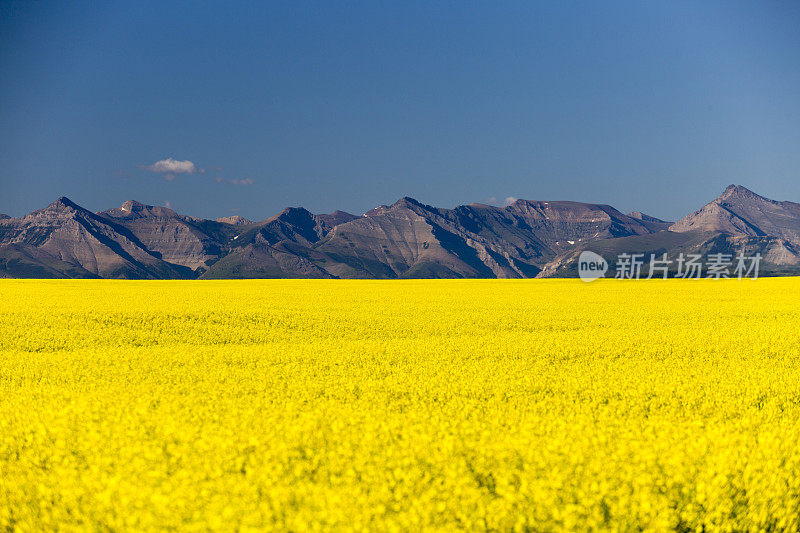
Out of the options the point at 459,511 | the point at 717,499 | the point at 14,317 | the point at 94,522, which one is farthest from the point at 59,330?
the point at 717,499

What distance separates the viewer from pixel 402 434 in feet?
27.0

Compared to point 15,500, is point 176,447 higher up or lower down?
higher up

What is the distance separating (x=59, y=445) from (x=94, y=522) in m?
2.44

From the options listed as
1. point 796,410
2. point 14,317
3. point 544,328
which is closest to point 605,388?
point 796,410

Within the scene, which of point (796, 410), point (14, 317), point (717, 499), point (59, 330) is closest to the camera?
point (717, 499)

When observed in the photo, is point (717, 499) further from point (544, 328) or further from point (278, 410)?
point (544, 328)

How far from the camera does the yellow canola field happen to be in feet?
20.5

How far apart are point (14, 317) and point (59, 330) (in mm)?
4790

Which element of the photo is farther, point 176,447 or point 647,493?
point 176,447

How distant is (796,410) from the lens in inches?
454

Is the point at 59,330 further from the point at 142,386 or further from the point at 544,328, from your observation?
the point at 544,328

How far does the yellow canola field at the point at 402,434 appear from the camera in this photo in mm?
6262

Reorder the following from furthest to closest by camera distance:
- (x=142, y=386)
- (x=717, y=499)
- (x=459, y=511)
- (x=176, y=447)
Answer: (x=142, y=386)
(x=176, y=447)
(x=717, y=499)
(x=459, y=511)

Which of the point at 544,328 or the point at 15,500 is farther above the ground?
the point at 544,328
